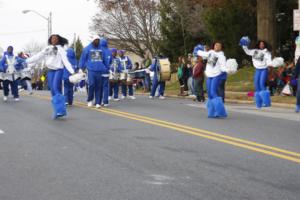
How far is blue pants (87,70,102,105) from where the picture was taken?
16.8 m

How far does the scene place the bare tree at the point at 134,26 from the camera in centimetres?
5341

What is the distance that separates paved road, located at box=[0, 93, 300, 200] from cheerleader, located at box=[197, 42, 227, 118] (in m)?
0.42

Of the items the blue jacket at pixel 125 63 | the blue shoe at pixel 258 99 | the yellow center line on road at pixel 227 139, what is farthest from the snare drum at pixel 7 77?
the blue shoe at pixel 258 99

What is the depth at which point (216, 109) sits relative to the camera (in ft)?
44.4

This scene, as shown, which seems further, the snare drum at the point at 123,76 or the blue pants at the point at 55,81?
the snare drum at the point at 123,76

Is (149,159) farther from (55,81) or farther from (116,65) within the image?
(116,65)

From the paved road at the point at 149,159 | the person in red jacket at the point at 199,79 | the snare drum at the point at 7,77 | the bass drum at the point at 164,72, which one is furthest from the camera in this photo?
the bass drum at the point at 164,72

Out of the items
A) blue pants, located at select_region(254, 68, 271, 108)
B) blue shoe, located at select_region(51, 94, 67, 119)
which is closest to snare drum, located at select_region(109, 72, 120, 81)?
blue pants, located at select_region(254, 68, 271, 108)

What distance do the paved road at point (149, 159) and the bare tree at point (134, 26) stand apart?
40514mm

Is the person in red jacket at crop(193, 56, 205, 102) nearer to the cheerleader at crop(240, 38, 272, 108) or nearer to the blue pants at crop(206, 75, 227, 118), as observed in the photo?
the cheerleader at crop(240, 38, 272, 108)

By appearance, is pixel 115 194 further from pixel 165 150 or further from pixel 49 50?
pixel 49 50

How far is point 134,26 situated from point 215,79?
4293cm

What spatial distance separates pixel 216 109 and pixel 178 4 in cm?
3124

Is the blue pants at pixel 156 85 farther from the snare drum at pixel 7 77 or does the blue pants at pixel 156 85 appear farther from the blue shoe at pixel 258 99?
the blue shoe at pixel 258 99
